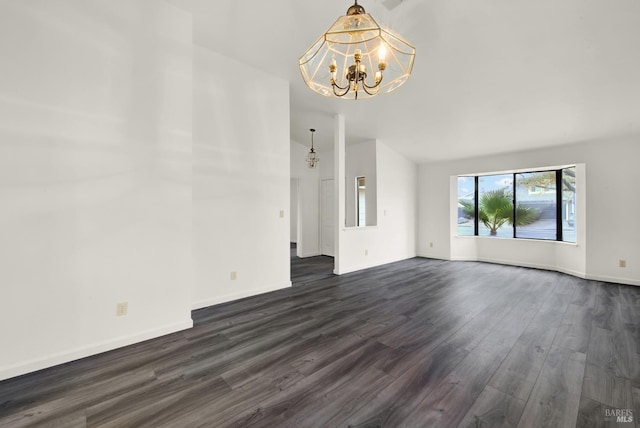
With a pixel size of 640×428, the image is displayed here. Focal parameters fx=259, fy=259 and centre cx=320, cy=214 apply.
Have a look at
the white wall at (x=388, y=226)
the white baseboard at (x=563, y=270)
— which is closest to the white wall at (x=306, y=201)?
the white wall at (x=388, y=226)

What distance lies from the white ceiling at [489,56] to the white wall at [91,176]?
888mm

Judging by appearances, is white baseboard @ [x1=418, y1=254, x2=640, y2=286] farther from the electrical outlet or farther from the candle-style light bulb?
the electrical outlet

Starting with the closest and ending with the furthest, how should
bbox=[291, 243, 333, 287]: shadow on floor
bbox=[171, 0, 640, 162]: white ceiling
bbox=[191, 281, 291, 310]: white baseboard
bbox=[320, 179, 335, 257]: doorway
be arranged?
bbox=[171, 0, 640, 162]: white ceiling → bbox=[191, 281, 291, 310]: white baseboard → bbox=[291, 243, 333, 287]: shadow on floor → bbox=[320, 179, 335, 257]: doorway

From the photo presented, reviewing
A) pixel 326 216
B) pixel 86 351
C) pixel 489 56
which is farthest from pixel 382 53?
pixel 326 216

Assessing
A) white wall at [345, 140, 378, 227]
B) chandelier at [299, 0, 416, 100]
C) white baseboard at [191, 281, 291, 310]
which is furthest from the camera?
white wall at [345, 140, 378, 227]

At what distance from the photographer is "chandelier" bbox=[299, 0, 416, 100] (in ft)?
5.70

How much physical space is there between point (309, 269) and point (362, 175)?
8.30ft

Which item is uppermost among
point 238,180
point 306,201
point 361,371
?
point 238,180

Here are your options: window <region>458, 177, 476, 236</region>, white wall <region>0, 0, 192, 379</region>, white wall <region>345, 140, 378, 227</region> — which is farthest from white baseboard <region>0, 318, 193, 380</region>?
window <region>458, 177, 476, 236</region>

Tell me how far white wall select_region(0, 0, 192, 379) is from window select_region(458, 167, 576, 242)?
634 centimetres

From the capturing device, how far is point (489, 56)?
3.11 metres

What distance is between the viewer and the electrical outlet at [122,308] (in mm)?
2395

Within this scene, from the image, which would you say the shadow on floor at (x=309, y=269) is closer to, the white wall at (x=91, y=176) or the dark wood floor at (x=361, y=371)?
the dark wood floor at (x=361, y=371)

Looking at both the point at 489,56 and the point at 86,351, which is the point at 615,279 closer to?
the point at 489,56
